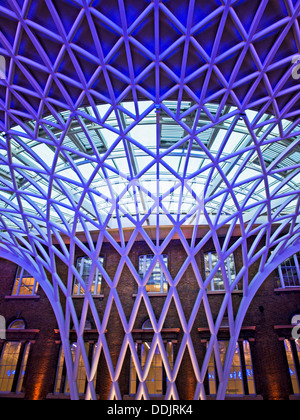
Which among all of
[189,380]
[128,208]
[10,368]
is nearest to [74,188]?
[128,208]

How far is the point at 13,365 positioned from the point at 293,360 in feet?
72.3

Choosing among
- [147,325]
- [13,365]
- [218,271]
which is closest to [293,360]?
[218,271]

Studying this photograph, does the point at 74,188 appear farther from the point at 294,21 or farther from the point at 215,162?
the point at 294,21

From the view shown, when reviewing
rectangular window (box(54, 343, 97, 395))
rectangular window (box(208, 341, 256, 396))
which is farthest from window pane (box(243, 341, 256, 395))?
rectangular window (box(54, 343, 97, 395))

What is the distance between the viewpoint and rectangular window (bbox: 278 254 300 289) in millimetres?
23436

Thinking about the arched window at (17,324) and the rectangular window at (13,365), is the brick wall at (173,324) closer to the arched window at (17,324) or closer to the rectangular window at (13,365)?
the arched window at (17,324)

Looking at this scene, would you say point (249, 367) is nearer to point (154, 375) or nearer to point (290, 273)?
point (154, 375)

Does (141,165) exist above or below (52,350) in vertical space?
above

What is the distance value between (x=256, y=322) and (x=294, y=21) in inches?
775

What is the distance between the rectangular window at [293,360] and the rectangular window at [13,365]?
20.6 m

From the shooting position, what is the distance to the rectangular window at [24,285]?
87.1 ft

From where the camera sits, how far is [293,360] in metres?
21.2

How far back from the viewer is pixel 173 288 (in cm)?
1995

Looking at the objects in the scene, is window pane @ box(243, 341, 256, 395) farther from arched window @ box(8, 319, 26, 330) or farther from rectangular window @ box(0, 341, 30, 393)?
arched window @ box(8, 319, 26, 330)
